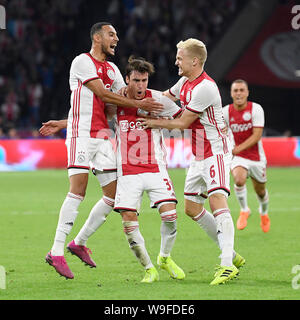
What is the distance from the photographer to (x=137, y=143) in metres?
6.93

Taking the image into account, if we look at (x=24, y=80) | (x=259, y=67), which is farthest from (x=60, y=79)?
(x=259, y=67)

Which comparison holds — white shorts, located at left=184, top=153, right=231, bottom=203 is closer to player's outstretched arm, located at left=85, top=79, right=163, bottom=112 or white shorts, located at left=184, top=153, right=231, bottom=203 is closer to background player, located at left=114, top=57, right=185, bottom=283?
background player, located at left=114, top=57, right=185, bottom=283

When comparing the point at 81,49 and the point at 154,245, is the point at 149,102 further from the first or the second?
the point at 81,49

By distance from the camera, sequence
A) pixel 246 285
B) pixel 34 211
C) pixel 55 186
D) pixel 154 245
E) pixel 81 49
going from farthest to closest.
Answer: pixel 81 49
pixel 55 186
pixel 34 211
pixel 154 245
pixel 246 285

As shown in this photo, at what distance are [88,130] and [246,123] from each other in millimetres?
4277

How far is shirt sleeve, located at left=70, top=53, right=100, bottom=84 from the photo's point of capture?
7008 mm

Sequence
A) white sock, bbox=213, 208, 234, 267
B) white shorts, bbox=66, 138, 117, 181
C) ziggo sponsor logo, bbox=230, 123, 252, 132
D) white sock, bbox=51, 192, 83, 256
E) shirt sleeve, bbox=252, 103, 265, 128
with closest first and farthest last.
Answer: white sock, bbox=213, 208, 234, 267
white sock, bbox=51, 192, 83, 256
white shorts, bbox=66, 138, 117, 181
shirt sleeve, bbox=252, 103, 265, 128
ziggo sponsor logo, bbox=230, 123, 252, 132

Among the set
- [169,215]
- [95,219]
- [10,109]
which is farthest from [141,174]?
[10,109]

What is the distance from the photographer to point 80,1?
90.0 feet

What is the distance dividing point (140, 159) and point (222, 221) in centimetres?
92

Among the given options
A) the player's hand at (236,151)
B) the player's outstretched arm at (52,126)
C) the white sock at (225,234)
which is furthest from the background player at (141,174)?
the player's hand at (236,151)

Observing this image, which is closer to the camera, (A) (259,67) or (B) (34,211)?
(B) (34,211)

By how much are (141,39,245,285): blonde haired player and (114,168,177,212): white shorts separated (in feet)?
1.22

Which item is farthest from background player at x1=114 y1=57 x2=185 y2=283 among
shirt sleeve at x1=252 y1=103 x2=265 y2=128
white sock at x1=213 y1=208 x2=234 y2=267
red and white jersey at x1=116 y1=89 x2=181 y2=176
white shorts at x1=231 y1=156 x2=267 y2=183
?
white shorts at x1=231 y1=156 x2=267 y2=183
